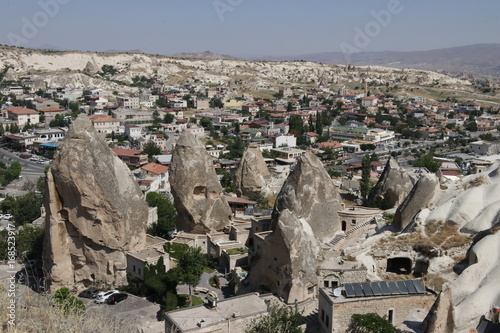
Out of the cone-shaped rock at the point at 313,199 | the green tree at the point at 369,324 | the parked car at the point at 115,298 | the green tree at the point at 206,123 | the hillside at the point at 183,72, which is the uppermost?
the hillside at the point at 183,72

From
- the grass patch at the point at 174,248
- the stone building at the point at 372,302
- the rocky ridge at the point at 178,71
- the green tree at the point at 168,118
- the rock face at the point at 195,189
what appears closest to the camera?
the stone building at the point at 372,302

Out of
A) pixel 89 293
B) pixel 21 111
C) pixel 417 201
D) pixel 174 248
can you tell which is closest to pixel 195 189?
pixel 174 248

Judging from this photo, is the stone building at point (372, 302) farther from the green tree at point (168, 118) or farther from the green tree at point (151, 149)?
the green tree at point (168, 118)

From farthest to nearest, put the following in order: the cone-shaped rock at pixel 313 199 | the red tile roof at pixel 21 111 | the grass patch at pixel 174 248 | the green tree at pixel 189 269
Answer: the red tile roof at pixel 21 111 < the cone-shaped rock at pixel 313 199 < the grass patch at pixel 174 248 < the green tree at pixel 189 269

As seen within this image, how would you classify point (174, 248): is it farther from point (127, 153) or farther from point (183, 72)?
point (183, 72)

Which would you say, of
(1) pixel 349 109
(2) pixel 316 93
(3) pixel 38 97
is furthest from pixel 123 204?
(2) pixel 316 93

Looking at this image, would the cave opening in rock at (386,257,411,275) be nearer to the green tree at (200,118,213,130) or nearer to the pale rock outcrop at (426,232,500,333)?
the pale rock outcrop at (426,232,500,333)

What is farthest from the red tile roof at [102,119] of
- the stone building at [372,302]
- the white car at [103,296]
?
the stone building at [372,302]

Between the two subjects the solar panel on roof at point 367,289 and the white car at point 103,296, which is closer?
the solar panel on roof at point 367,289

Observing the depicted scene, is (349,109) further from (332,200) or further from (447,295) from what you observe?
(447,295)
